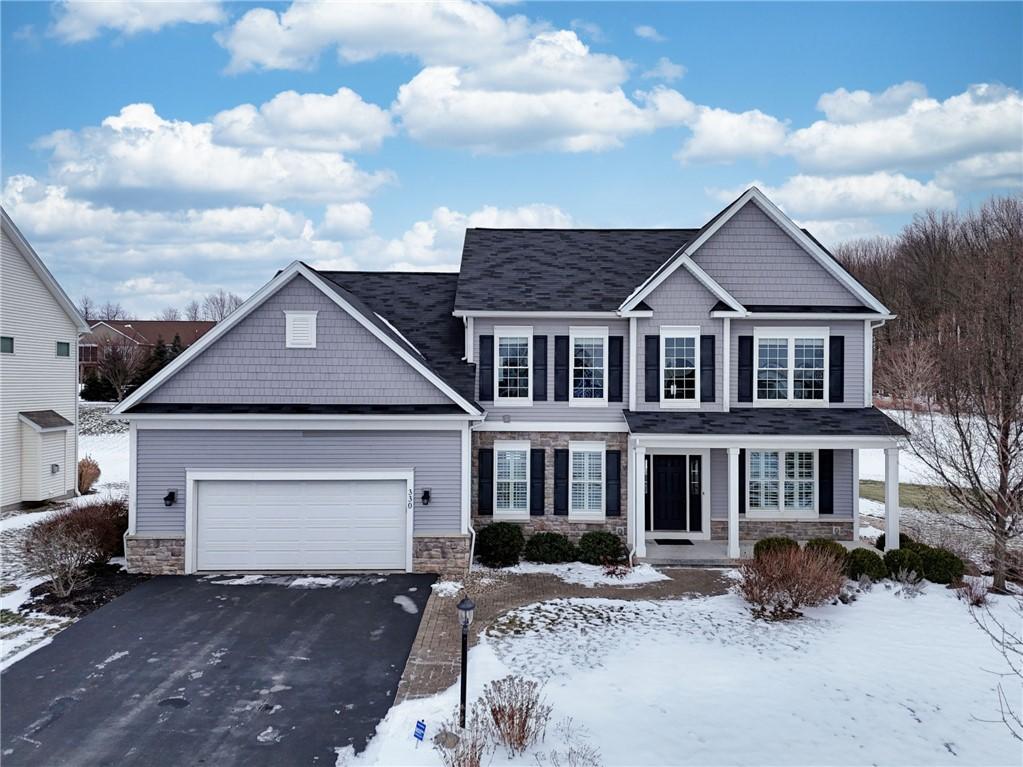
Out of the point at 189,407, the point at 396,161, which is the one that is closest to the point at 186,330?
the point at 396,161

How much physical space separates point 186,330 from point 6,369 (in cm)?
5424

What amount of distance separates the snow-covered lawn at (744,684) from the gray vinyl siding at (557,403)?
16.0 feet

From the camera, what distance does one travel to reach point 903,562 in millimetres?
12781

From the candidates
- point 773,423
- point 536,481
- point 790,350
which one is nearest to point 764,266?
point 790,350

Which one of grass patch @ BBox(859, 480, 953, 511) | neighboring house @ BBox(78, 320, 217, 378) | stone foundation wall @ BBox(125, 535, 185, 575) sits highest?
neighboring house @ BBox(78, 320, 217, 378)

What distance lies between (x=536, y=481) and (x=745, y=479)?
5.19 meters

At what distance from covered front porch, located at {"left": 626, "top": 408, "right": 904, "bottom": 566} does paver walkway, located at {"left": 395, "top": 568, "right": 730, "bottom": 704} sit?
4.77 feet

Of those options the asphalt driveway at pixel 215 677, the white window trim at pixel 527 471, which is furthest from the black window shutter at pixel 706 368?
the asphalt driveway at pixel 215 677

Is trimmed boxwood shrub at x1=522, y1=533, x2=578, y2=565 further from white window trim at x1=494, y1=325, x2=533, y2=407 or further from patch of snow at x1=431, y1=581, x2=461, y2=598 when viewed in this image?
white window trim at x1=494, y1=325, x2=533, y2=407

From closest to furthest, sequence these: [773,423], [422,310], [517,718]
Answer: [517,718]
[773,423]
[422,310]

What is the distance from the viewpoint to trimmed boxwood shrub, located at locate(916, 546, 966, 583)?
1271 centimetres

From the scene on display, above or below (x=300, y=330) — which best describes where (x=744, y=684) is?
below

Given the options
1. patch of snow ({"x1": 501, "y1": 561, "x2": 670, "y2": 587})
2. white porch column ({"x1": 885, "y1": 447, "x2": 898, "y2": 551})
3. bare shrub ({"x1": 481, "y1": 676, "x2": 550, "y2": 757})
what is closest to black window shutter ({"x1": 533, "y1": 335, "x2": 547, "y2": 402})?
patch of snow ({"x1": 501, "y1": 561, "x2": 670, "y2": 587})

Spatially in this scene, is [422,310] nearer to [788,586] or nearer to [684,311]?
[684,311]
